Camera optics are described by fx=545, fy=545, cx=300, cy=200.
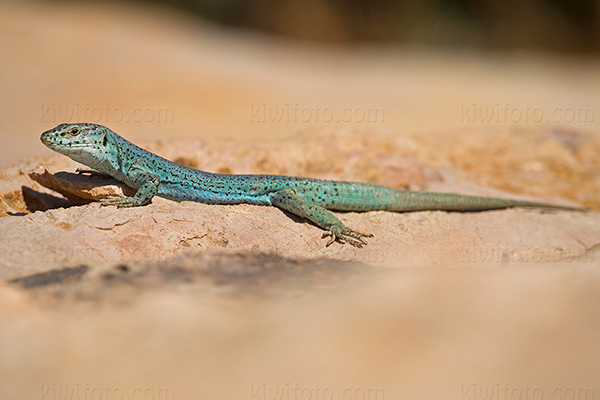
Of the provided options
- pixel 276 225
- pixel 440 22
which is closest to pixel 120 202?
pixel 276 225

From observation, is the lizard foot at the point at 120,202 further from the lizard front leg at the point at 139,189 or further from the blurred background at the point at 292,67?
the blurred background at the point at 292,67

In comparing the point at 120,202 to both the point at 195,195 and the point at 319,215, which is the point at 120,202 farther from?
the point at 319,215

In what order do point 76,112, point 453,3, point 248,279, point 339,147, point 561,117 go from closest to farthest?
1. point 248,279
2. point 339,147
3. point 76,112
4. point 561,117
5. point 453,3

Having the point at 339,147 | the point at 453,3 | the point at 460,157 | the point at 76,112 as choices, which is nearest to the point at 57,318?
the point at 339,147

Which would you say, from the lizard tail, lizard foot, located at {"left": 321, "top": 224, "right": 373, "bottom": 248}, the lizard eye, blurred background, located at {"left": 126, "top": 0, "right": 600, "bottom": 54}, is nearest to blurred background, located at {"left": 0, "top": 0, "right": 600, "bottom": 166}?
blurred background, located at {"left": 126, "top": 0, "right": 600, "bottom": 54}

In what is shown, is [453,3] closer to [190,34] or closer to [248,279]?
[190,34]

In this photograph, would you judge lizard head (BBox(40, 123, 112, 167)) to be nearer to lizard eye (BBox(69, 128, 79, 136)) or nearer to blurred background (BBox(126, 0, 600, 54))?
lizard eye (BBox(69, 128, 79, 136))
